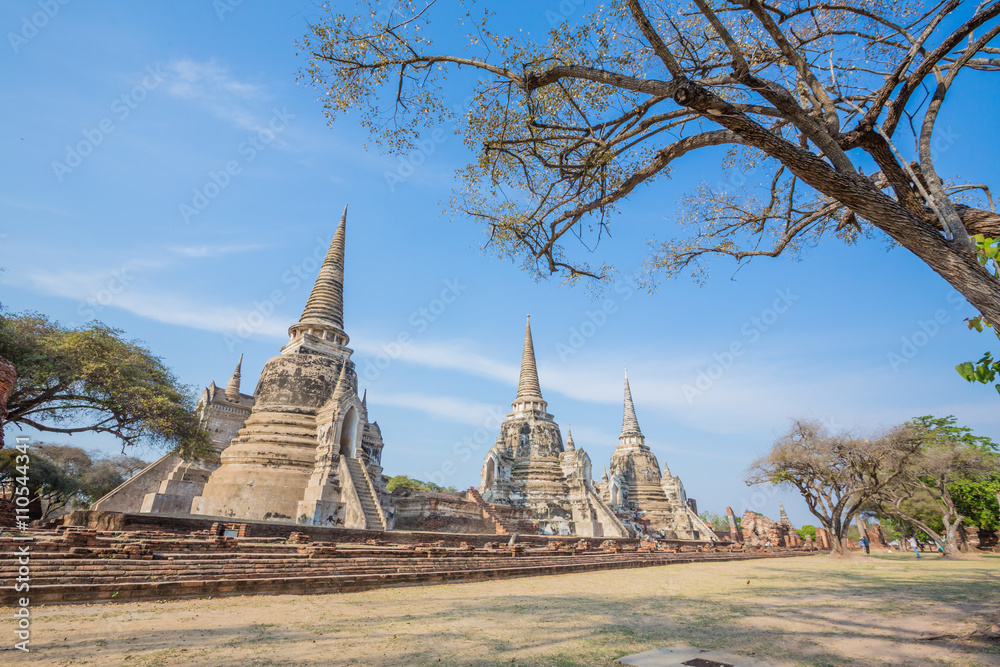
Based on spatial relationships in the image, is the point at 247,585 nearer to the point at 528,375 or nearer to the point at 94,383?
the point at 94,383

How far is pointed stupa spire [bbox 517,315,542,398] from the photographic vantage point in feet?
123

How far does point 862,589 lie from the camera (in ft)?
31.4

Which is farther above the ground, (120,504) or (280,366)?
(280,366)

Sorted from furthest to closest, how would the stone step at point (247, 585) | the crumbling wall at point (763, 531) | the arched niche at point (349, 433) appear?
the crumbling wall at point (763, 531), the arched niche at point (349, 433), the stone step at point (247, 585)

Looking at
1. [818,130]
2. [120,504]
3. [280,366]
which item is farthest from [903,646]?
[120,504]

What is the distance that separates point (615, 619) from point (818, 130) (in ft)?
18.9

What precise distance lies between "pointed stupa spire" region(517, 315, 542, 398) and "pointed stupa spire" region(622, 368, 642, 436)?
42.1 feet

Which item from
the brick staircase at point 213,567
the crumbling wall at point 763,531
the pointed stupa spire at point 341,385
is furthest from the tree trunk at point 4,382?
the crumbling wall at point 763,531

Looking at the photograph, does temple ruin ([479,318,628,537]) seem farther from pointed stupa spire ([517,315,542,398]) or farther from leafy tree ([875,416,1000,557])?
leafy tree ([875,416,1000,557])

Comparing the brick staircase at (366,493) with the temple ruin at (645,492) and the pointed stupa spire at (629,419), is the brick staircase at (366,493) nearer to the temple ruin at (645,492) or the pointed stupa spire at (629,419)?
the temple ruin at (645,492)

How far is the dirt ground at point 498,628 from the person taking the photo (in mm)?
4105

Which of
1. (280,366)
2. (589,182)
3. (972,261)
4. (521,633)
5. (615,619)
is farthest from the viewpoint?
(280,366)

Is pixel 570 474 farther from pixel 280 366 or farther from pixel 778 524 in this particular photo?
pixel 280 366

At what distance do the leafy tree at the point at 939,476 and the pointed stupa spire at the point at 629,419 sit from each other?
61.9ft
